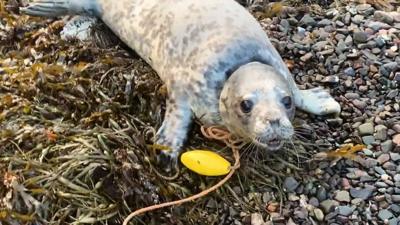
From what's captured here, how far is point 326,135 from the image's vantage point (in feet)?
13.1

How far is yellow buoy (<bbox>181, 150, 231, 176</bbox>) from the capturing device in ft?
12.4

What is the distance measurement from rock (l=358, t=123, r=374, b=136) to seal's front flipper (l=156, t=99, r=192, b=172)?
77cm

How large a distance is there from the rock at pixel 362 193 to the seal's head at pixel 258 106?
359 mm

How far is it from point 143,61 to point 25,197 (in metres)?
1.08

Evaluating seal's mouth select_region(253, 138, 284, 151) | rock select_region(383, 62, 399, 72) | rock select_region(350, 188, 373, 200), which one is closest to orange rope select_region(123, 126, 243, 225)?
seal's mouth select_region(253, 138, 284, 151)

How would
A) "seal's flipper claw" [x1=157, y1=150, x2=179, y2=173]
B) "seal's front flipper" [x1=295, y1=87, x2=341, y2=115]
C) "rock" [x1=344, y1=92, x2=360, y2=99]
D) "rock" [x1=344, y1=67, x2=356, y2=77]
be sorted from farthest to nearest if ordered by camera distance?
1. "rock" [x1=344, y1=67, x2=356, y2=77]
2. "rock" [x1=344, y1=92, x2=360, y2=99]
3. "seal's front flipper" [x1=295, y1=87, x2=341, y2=115]
4. "seal's flipper claw" [x1=157, y1=150, x2=179, y2=173]

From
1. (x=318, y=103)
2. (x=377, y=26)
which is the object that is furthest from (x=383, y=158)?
(x=377, y=26)

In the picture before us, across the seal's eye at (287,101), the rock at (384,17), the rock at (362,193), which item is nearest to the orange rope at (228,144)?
the seal's eye at (287,101)

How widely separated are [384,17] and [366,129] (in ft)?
2.69

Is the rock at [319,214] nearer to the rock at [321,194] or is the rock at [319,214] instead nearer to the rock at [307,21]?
the rock at [321,194]

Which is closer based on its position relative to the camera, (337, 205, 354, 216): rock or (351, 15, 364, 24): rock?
(337, 205, 354, 216): rock

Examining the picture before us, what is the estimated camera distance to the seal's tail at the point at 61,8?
4828 millimetres

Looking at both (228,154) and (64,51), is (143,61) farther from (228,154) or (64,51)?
(228,154)

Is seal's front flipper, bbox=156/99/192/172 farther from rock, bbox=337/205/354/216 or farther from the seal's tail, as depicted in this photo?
the seal's tail
